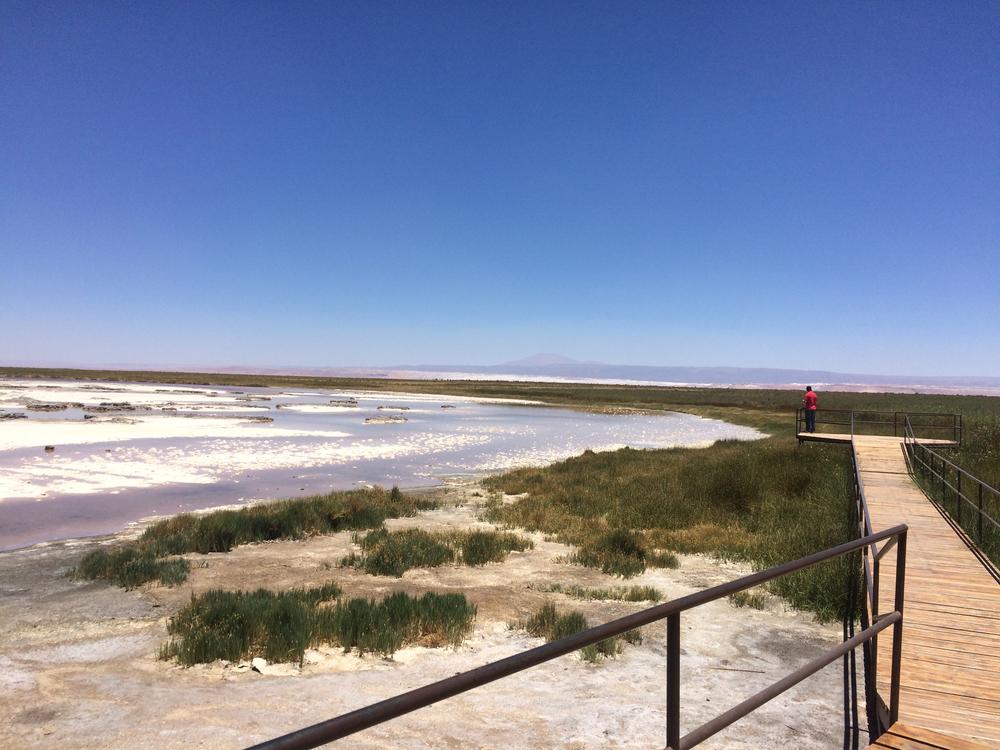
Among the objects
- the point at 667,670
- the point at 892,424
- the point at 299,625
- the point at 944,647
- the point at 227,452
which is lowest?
the point at 227,452

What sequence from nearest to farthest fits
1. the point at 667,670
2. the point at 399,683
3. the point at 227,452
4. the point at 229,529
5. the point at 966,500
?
the point at 667,670 < the point at 399,683 < the point at 966,500 < the point at 229,529 < the point at 227,452

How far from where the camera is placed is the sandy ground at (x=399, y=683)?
19.4 ft

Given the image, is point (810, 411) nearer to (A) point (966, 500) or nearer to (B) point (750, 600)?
(A) point (966, 500)

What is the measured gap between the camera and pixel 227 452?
1102 inches

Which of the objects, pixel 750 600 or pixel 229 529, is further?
pixel 229 529

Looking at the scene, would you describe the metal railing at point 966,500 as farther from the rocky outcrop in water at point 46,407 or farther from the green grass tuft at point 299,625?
the rocky outcrop in water at point 46,407

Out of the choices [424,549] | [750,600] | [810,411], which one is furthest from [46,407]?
[750,600]

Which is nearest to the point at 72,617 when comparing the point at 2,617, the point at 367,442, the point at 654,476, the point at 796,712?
the point at 2,617

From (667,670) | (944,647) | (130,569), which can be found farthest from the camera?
(130,569)

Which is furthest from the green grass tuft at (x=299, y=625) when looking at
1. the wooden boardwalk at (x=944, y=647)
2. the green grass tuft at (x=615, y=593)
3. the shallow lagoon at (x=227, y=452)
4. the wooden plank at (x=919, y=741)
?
the shallow lagoon at (x=227, y=452)

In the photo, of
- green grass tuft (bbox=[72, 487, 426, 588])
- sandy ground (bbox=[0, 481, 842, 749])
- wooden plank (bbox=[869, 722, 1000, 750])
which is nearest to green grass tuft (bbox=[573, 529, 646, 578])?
sandy ground (bbox=[0, 481, 842, 749])

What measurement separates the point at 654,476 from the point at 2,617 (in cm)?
1650

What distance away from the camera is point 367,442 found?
32781 mm

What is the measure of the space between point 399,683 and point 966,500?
9.58m
